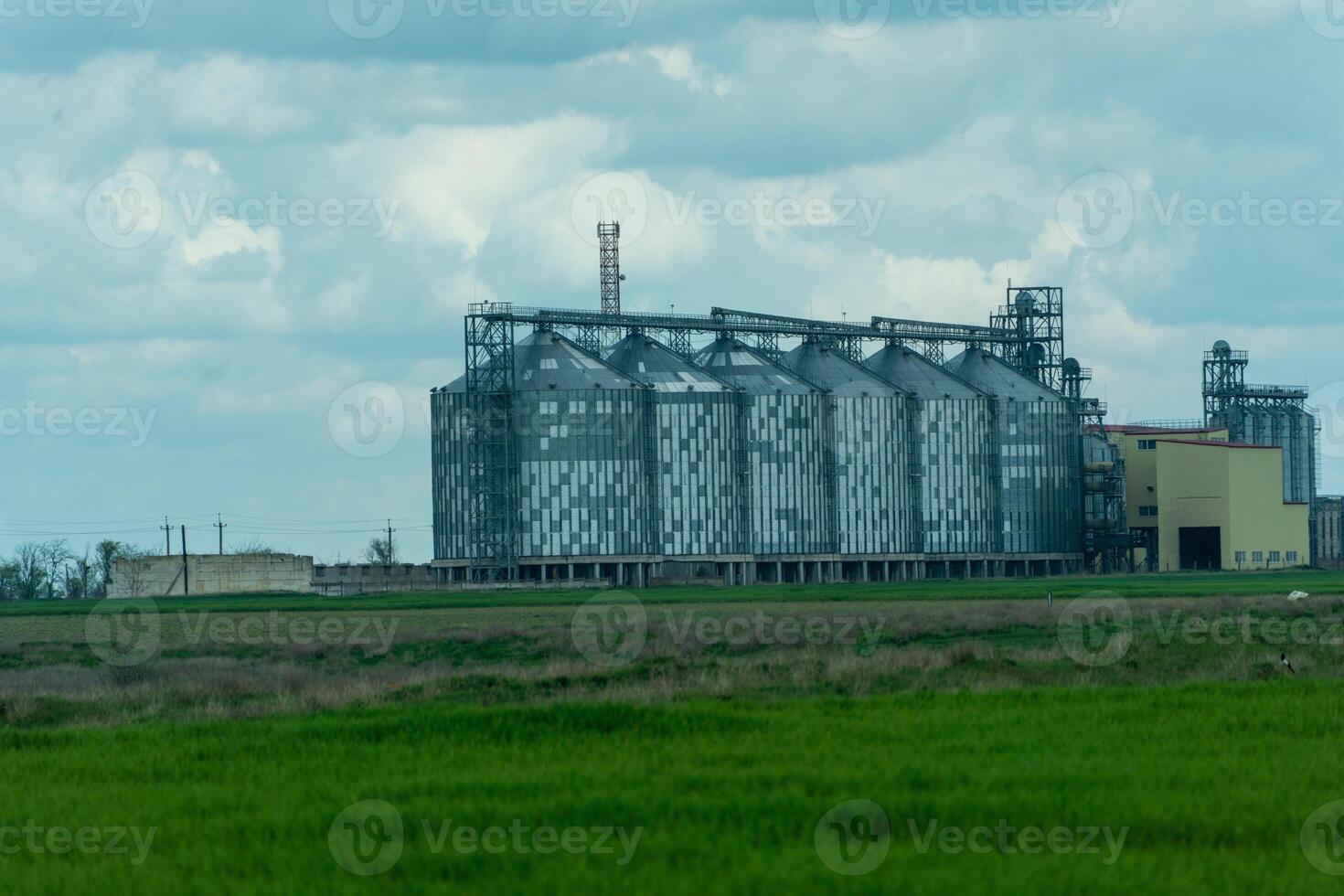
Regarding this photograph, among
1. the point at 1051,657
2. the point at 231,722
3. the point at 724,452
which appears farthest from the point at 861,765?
the point at 724,452

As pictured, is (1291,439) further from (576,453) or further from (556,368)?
(556,368)

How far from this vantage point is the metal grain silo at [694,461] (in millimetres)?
140750

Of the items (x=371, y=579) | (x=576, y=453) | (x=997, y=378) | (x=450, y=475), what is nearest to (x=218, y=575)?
(x=371, y=579)

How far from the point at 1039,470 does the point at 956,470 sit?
7030 mm

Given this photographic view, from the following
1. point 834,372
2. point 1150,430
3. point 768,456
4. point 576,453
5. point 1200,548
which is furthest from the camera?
point 1150,430

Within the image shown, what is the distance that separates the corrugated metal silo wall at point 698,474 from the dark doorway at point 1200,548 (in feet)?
114

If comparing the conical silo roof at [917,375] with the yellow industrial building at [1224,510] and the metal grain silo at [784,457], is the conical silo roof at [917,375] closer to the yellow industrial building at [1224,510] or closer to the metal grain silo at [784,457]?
the metal grain silo at [784,457]

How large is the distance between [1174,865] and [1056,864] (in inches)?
38.3

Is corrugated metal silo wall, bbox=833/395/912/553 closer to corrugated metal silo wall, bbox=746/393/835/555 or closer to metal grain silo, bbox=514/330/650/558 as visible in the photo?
corrugated metal silo wall, bbox=746/393/835/555

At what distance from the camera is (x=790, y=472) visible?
146 meters

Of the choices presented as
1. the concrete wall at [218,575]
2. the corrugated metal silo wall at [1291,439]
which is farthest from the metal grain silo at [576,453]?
the corrugated metal silo wall at [1291,439]

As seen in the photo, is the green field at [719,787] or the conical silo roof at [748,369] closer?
the green field at [719,787]

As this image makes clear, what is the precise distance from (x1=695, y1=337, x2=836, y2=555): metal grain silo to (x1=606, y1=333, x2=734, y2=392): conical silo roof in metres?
3.00

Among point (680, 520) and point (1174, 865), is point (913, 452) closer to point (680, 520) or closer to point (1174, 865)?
point (680, 520)
